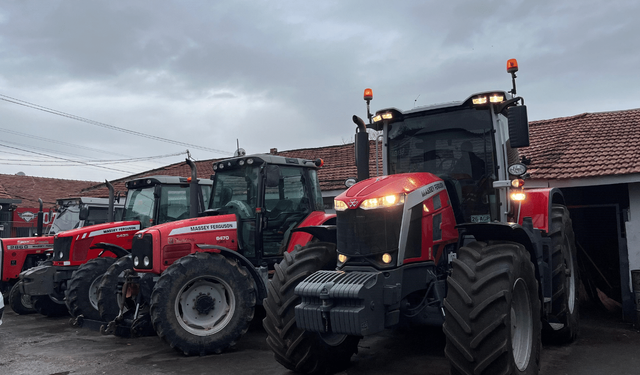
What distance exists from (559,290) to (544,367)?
1.07 m

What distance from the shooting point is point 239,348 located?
6.66 meters

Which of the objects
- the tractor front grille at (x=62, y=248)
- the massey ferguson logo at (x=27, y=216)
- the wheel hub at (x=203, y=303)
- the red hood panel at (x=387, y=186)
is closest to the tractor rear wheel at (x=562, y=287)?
the red hood panel at (x=387, y=186)

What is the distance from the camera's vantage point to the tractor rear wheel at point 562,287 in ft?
20.1

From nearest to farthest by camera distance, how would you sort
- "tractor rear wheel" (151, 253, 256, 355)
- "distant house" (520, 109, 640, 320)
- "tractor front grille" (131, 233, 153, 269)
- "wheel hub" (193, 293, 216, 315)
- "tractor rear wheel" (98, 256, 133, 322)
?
"tractor rear wheel" (151, 253, 256, 355), "wheel hub" (193, 293, 216, 315), "tractor front grille" (131, 233, 153, 269), "tractor rear wheel" (98, 256, 133, 322), "distant house" (520, 109, 640, 320)

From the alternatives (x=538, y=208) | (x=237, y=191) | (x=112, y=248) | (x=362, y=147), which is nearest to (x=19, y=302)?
(x=112, y=248)

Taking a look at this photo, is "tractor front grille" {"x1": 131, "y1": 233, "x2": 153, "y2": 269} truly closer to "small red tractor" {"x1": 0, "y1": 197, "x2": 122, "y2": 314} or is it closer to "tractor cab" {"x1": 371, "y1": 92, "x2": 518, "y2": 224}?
"tractor cab" {"x1": 371, "y1": 92, "x2": 518, "y2": 224}

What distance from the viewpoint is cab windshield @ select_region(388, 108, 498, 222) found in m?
5.37

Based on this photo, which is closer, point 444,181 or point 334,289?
point 334,289

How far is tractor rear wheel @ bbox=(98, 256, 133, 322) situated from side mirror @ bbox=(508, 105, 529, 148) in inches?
219

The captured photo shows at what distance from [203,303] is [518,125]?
4306mm

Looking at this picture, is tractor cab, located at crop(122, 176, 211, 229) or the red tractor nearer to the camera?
the red tractor

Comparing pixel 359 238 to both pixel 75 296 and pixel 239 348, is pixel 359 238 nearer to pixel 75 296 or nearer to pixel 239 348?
pixel 239 348

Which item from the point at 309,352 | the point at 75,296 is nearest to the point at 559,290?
the point at 309,352

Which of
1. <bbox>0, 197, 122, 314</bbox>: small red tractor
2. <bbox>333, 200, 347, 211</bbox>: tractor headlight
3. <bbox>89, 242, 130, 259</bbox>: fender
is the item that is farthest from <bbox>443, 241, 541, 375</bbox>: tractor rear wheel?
<bbox>0, 197, 122, 314</bbox>: small red tractor
